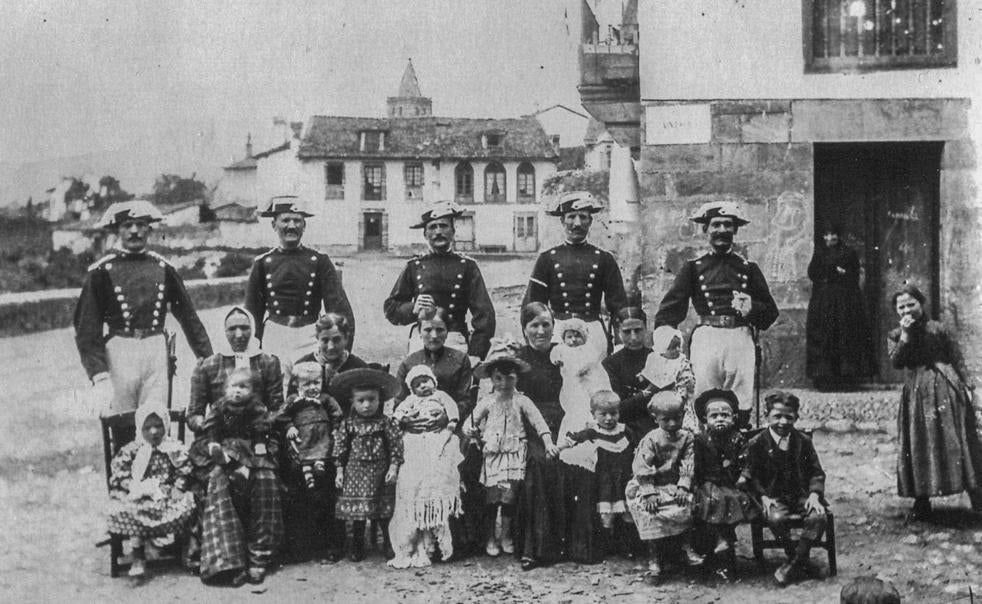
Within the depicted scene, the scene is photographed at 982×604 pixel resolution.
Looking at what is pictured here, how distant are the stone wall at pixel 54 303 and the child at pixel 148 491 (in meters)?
0.84

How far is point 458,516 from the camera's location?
4.15m

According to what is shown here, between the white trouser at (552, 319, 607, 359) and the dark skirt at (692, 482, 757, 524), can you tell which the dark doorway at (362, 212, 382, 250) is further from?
the dark skirt at (692, 482, 757, 524)

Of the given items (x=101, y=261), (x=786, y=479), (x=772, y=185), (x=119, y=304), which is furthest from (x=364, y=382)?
(x=772, y=185)

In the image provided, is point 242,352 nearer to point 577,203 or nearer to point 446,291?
point 446,291

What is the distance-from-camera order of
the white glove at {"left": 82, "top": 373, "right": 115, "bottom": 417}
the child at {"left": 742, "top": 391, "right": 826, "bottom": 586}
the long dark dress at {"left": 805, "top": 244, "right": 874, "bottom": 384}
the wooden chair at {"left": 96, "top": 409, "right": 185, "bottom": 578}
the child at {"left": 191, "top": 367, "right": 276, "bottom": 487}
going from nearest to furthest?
1. the child at {"left": 742, "top": 391, "right": 826, "bottom": 586}
2. the child at {"left": 191, "top": 367, "right": 276, "bottom": 487}
3. the wooden chair at {"left": 96, "top": 409, "right": 185, "bottom": 578}
4. the white glove at {"left": 82, "top": 373, "right": 115, "bottom": 417}
5. the long dark dress at {"left": 805, "top": 244, "right": 874, "bottom": 384}

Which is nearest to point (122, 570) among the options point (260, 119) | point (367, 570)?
point (367, 570)

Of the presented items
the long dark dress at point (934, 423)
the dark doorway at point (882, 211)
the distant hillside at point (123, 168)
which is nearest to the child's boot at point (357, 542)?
the distant hillside at point (123, 168)

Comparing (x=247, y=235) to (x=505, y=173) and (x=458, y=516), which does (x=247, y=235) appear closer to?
(x=505, y=173)

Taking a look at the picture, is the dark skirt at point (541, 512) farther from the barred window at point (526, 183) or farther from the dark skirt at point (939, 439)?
the dark skirt at point (939, 439)

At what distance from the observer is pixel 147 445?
4.02 m

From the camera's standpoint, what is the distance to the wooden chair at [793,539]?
392cm

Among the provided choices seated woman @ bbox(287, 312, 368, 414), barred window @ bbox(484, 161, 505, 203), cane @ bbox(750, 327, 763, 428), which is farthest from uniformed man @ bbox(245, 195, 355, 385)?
cane @ bbox(750, 327, 763, 428)

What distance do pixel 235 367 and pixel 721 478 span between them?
6.46ft

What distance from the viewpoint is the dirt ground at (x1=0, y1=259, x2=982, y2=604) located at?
394 centimetres
